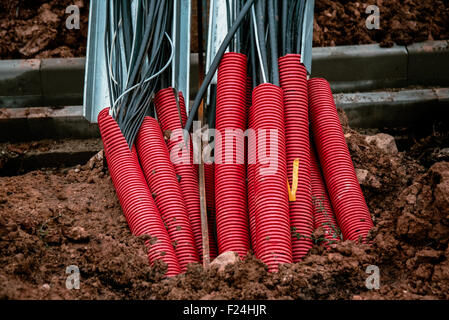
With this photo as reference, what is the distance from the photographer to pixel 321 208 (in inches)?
96.0

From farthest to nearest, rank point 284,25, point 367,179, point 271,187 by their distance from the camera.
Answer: point 367,179 → point 284,25 → point 271,187

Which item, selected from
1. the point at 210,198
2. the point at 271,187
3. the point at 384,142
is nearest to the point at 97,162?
the point at 210,198

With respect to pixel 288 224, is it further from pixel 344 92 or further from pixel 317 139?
pixel 344 92

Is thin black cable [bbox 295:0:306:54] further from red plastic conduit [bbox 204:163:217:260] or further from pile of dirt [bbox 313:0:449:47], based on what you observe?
pile of dirt [bbox 313:0:449:47]

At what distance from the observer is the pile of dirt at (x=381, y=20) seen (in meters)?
4.02

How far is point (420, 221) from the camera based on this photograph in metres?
2.06

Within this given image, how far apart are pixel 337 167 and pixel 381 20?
218 cm

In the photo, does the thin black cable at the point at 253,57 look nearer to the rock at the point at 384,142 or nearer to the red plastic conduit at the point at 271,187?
the red plastic conduit at the point at 271,187

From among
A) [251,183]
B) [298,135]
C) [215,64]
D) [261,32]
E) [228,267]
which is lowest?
[228,267]

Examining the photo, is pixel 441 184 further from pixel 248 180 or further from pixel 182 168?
pixel 182 168

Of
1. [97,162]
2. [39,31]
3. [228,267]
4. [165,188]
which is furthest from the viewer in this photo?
[39,31]

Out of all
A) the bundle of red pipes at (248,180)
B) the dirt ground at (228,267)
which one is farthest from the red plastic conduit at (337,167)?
the dirt ground at (228,267)

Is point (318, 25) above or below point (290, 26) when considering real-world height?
above

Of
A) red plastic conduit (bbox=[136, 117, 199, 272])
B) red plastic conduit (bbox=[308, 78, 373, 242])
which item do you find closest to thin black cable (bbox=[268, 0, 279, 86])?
red plastic conduit (bbox=[308, 78, 373, 242])
